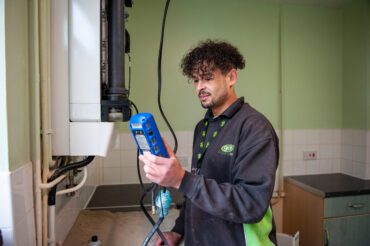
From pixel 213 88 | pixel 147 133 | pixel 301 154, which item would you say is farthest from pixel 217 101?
pixel 301 154

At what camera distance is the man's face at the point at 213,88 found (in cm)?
86

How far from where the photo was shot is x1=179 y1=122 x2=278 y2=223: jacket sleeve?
1.95 ft

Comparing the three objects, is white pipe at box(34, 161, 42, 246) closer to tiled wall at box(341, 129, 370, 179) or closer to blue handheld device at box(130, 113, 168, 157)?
blue handheld device at box(130, 113, 168, 157)

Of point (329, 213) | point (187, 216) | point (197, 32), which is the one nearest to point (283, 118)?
point (329, 213)

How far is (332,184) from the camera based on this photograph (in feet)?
6.12

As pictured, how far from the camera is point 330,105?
86.1 inches

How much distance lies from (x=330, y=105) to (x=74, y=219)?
2.17 metres

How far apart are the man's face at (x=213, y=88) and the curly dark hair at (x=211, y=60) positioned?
13 millimetres

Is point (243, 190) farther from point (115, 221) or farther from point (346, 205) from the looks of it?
point (346, 205)

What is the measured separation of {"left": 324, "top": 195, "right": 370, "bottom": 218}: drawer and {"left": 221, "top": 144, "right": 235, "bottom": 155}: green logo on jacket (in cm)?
131

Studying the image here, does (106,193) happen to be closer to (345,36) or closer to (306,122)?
(306,122)

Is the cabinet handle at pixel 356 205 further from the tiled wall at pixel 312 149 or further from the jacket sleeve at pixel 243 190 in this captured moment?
the jacket sleeve at pixel 243 190

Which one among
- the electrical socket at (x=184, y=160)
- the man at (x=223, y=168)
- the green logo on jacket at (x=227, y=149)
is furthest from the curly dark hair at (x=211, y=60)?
the electrical socket at (x=184, y=160)

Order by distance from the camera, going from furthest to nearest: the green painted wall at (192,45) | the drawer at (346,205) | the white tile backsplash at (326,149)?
the white tile backsplash at (326,149) < the green painted wall at (192,45) < the drawer at (346,205)
